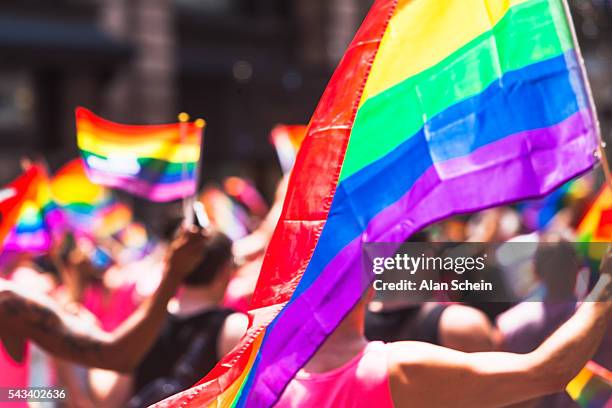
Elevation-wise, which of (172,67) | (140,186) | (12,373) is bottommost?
(172,67)

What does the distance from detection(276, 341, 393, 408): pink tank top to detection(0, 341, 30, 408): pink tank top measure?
1360 mm

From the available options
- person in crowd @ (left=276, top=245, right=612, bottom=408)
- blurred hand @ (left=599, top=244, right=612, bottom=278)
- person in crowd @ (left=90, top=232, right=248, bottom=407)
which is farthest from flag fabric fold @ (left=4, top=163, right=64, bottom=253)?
blurred hand @ (left=599, top=244, right=612, bottom=278)

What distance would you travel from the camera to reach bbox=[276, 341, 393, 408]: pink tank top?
3.04m

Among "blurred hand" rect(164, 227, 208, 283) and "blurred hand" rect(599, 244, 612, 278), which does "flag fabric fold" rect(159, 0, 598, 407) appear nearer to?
"blurred hand" rect(599, 244, 612, 278)

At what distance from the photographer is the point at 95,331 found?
405cm

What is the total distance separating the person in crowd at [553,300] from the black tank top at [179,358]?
1419mm

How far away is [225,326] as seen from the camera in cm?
489

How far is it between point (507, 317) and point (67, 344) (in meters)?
1.56

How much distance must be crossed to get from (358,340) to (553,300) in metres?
0.65

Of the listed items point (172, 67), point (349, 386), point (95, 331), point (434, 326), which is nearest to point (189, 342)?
point (95, 331)

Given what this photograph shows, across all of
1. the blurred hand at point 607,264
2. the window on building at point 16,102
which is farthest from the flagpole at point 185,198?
the window on building at point 16,102

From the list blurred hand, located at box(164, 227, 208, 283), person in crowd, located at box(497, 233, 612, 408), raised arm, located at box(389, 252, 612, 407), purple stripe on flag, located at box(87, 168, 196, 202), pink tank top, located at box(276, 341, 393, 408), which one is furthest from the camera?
purple stripe on flag, located at box(87, 168, 196, 202)

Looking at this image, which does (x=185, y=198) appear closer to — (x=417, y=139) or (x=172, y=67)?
(x=417, y=139)

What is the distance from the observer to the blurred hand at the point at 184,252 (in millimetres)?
3938
